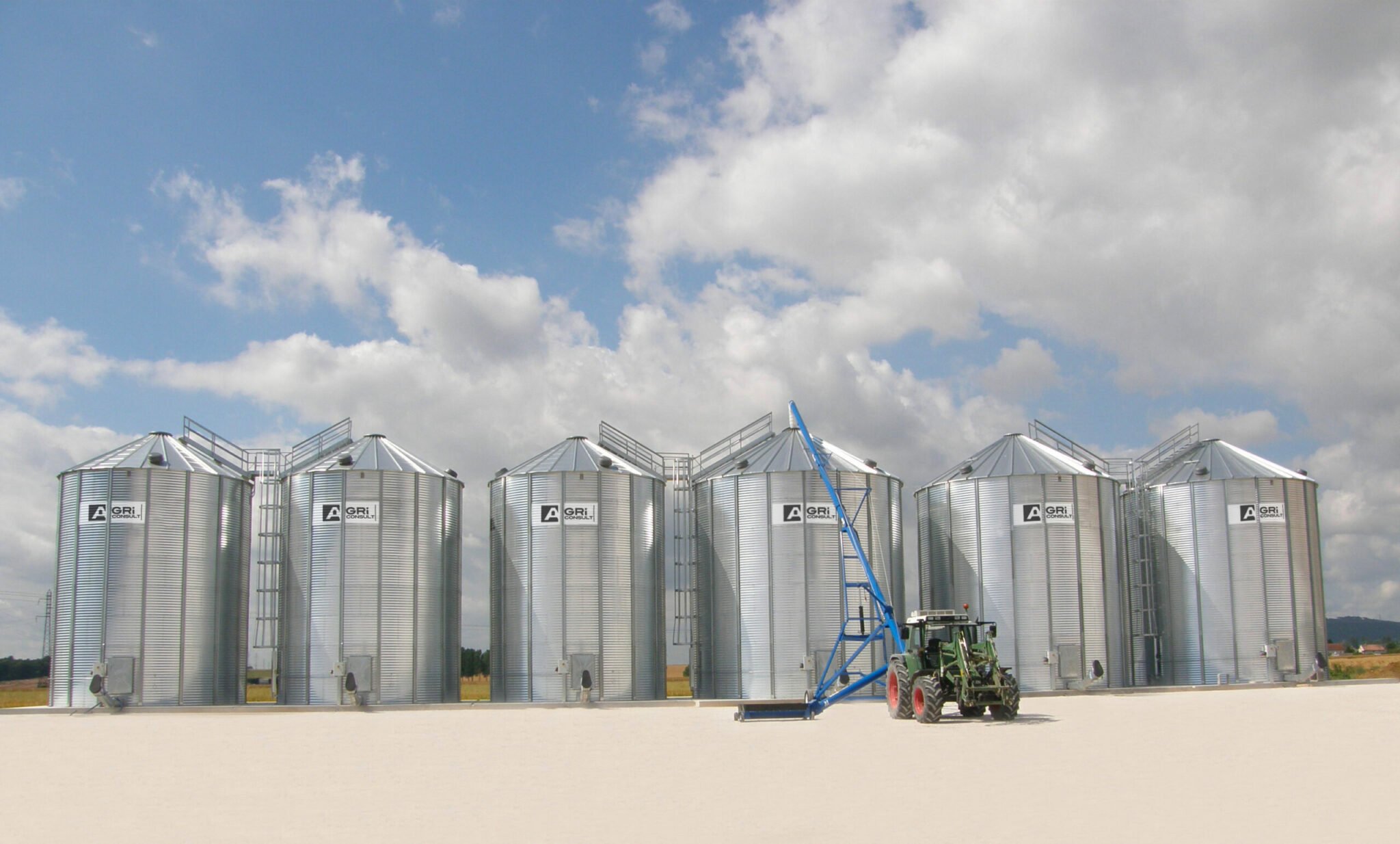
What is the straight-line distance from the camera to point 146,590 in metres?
44.5

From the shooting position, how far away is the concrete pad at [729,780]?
1472 centimetres

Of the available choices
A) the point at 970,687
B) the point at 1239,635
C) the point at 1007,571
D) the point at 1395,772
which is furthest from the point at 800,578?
the point at 1395,772

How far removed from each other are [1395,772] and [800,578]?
28492 millimetres

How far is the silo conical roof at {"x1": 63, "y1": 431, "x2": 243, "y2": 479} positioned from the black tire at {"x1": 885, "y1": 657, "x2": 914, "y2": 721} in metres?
29.1

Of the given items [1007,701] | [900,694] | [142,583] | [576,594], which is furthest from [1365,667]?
[142,583]

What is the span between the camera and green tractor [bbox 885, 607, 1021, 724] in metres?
30.7

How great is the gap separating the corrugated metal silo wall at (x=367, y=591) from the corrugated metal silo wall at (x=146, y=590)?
3.04 m

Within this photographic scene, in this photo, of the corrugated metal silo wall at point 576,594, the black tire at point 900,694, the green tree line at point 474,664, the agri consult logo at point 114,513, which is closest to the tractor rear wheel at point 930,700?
the black tire at point 900,694

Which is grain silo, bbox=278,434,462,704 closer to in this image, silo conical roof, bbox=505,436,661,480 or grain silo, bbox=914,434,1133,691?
silo conical roof, bbox=505,436,661,480

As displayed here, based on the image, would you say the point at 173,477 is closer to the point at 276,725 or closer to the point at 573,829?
the point at 276,725

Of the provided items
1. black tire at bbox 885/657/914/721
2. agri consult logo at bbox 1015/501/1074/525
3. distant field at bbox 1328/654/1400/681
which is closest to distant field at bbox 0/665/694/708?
agri consult logo at bbox 1015/501/1074/525

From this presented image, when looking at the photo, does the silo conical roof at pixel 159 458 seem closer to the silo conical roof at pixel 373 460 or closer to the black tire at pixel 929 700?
the silo conical roof at pixel 373 460

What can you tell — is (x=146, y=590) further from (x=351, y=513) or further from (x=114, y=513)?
(x=351, y=513)

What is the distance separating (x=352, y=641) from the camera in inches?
1762
